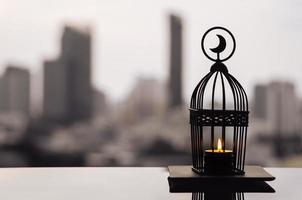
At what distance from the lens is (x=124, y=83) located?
405 centimetres

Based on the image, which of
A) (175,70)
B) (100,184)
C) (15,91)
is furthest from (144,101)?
(100,184)

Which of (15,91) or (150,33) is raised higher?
(150,33)

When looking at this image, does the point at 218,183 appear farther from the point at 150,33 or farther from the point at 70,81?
the point at 70,81

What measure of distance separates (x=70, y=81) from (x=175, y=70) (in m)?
1.76

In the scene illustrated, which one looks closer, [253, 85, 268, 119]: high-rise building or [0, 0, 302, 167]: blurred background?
[0, 0, 302, 167]: blurred background

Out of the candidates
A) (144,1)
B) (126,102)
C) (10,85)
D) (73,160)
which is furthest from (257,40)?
(73,160)

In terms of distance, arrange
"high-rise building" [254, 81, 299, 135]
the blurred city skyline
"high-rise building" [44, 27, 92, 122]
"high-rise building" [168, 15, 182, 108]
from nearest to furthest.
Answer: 1. the blurred city skyline
2. "high-rise building" [254, 81, 299, 135]
3. "high-rise building" [168, 15, 182, 108]
4. "high-rise building" [44, 27, 92, 122]

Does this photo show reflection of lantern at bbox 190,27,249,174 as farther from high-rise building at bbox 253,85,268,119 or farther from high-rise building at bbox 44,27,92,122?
high-rise building at bbox 44,27,92,122

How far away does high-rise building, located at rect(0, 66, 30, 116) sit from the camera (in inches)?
202

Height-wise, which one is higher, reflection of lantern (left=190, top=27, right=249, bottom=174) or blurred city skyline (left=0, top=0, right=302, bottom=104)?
blurred city skyline (left=0, top=0, right=302, bottom=104)

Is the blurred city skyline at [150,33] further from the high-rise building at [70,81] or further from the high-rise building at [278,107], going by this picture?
the high-rise building at [70,81]

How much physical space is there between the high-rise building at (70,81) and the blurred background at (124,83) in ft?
0.05

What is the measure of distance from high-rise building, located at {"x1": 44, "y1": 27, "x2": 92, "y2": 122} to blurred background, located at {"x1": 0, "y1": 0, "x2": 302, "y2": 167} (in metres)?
0.02

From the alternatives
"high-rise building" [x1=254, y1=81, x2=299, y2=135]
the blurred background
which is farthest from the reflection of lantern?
"high-rise building" [x1=254, y1=81, x2=299, y2=135]
